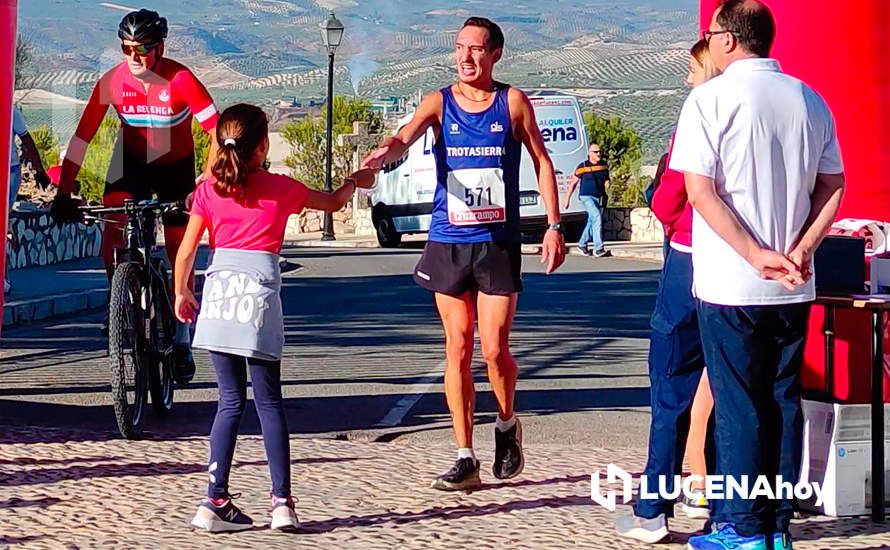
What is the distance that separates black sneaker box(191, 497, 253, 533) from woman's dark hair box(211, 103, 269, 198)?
1.14 m

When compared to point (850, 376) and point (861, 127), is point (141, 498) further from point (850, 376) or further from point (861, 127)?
point (861, 127)

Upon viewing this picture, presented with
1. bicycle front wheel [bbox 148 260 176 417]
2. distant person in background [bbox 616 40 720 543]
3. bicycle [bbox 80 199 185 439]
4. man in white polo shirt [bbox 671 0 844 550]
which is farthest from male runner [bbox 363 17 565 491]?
bicycle front wheel [bbox 148 260 176 417]

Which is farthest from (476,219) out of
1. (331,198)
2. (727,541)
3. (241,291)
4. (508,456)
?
(727,541)

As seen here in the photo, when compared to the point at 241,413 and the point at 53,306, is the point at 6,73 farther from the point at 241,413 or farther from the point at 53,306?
the point at 53,306

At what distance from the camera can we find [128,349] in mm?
8031

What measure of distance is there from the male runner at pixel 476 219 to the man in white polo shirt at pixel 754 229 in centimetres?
148

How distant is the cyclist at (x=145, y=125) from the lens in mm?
8250

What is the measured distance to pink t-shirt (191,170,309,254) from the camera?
6.08 metres

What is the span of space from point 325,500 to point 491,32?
2031mm

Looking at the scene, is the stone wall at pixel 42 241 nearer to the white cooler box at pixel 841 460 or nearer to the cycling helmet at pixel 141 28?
the cycling helmet at pixel 141 28

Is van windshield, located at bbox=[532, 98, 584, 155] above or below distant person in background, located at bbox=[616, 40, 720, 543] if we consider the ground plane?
above

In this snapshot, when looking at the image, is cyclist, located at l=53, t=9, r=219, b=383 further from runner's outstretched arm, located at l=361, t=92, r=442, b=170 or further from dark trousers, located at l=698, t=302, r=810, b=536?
dark trousers, located at l=698, t=302, r=810, b=536

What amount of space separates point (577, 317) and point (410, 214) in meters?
15.7

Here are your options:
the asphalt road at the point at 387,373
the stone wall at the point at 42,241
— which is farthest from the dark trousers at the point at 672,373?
the stone wall at the point at 42,241
